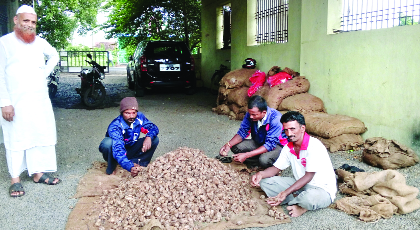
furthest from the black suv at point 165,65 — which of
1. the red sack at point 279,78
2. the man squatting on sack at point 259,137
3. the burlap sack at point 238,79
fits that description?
the man squatting on sack at point 259,137

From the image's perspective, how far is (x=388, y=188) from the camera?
3857 mm

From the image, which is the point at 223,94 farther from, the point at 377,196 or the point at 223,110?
the point at 377,196

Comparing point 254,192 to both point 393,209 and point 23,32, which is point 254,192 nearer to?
point 393,209

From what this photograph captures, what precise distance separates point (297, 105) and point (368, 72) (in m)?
1.40

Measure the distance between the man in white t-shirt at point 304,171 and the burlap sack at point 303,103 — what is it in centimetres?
329

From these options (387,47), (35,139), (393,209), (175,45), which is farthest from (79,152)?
(175,45)

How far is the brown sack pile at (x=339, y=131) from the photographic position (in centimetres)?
595

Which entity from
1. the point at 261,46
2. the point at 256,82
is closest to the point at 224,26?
the point at 261,46

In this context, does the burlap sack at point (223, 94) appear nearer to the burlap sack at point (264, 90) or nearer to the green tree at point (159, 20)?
the burlap sack at point (264, 90)

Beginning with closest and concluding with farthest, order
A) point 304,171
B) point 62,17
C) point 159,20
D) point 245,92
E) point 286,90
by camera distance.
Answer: point 304,171 < point 286,90 < point 245,92 < point 159,20 < point 62,17

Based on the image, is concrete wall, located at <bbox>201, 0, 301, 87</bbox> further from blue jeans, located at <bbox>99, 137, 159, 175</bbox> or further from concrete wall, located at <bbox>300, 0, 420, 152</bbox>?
blue jeans, located at <bbox>99, 137, 159, 175</bbox>

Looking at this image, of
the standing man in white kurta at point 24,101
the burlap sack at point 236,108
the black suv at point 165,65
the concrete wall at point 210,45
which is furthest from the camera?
the concrete wall at point 210,45

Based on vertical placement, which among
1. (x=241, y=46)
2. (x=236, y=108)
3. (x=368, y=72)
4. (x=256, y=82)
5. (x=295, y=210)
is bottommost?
(x=295, y=210)

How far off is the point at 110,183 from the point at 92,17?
2429cm
